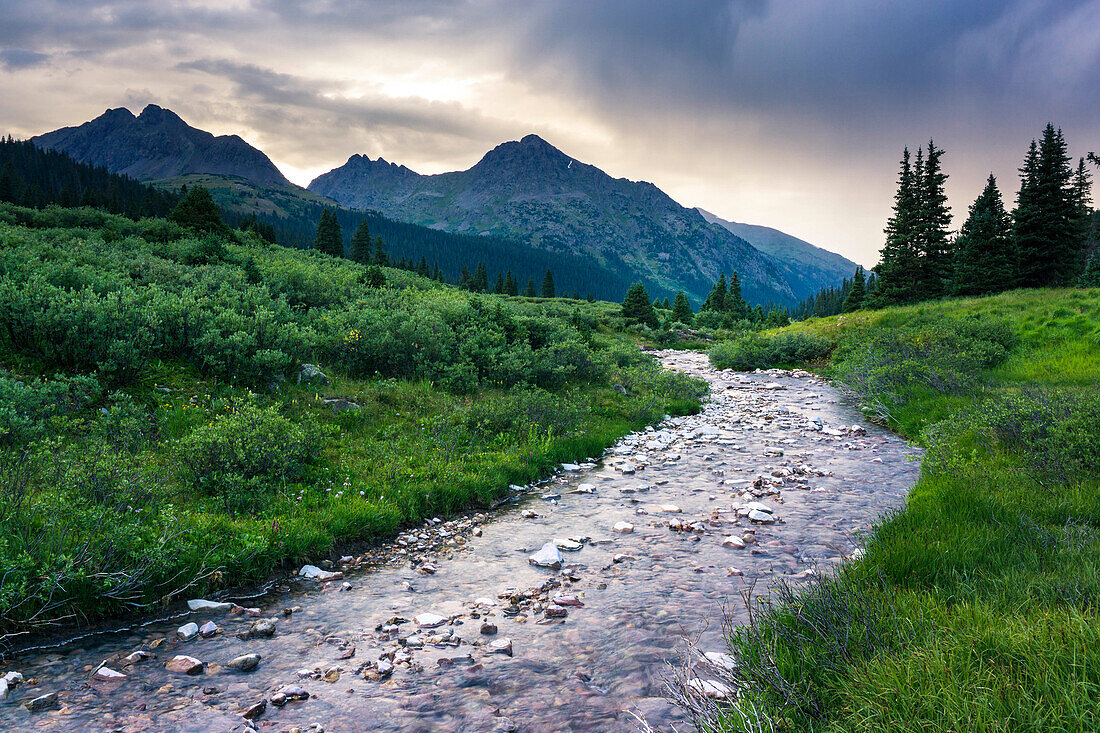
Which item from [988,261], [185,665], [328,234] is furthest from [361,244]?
[185,665]

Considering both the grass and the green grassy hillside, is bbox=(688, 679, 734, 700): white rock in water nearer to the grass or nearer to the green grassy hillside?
the grass

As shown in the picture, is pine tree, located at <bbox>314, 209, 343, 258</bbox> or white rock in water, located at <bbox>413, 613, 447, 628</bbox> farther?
pine tree, located at <bbox>314, 209, 343, 258</bbox>

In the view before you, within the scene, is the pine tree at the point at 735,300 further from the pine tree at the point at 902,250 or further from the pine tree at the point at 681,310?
the pine tree at the point at 902,250

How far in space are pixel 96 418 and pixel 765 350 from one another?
3109 cm

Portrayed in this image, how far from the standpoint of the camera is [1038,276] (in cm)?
3922

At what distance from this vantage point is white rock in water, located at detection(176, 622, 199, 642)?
16.4ft

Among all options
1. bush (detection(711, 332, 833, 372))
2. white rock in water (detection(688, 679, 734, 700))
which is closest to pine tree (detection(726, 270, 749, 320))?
bush (detection(711, 332, 833, 372))

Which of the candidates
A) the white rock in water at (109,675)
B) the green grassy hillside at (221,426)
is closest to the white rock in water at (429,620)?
the green grassy hillside at (221,426)

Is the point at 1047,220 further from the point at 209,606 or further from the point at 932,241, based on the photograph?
the point at 209,606

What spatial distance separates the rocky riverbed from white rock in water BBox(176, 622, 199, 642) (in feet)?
0.04

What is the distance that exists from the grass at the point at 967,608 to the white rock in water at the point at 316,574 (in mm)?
4797

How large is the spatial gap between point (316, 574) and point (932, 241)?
2124 inches

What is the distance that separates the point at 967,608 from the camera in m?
3.72

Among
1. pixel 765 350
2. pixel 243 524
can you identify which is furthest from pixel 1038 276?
pixel 243 524
